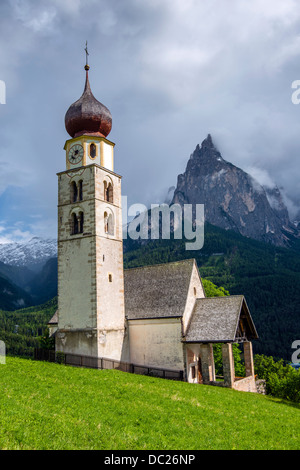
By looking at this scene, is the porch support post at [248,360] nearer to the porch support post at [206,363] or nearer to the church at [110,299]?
the church at [110,299]

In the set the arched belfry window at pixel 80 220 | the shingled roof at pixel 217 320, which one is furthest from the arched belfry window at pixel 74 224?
the shingled roof at pixel 217 320

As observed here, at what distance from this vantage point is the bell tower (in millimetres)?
29094

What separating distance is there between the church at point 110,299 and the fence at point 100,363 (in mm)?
452

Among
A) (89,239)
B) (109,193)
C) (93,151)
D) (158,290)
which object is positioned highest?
(93,151)

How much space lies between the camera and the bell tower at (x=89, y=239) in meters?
29.1

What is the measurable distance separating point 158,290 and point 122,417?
19.5m

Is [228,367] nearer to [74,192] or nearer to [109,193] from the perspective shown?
[109,193]

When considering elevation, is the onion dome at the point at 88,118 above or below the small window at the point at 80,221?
above

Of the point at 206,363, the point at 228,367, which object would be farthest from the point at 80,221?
the point at 228,367

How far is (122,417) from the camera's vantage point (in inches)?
549

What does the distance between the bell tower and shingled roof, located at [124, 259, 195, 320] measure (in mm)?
2074

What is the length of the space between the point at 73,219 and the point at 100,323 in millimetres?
8448

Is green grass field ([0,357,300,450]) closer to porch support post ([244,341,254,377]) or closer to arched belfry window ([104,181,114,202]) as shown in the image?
porch support post ([244,341,254,377])
